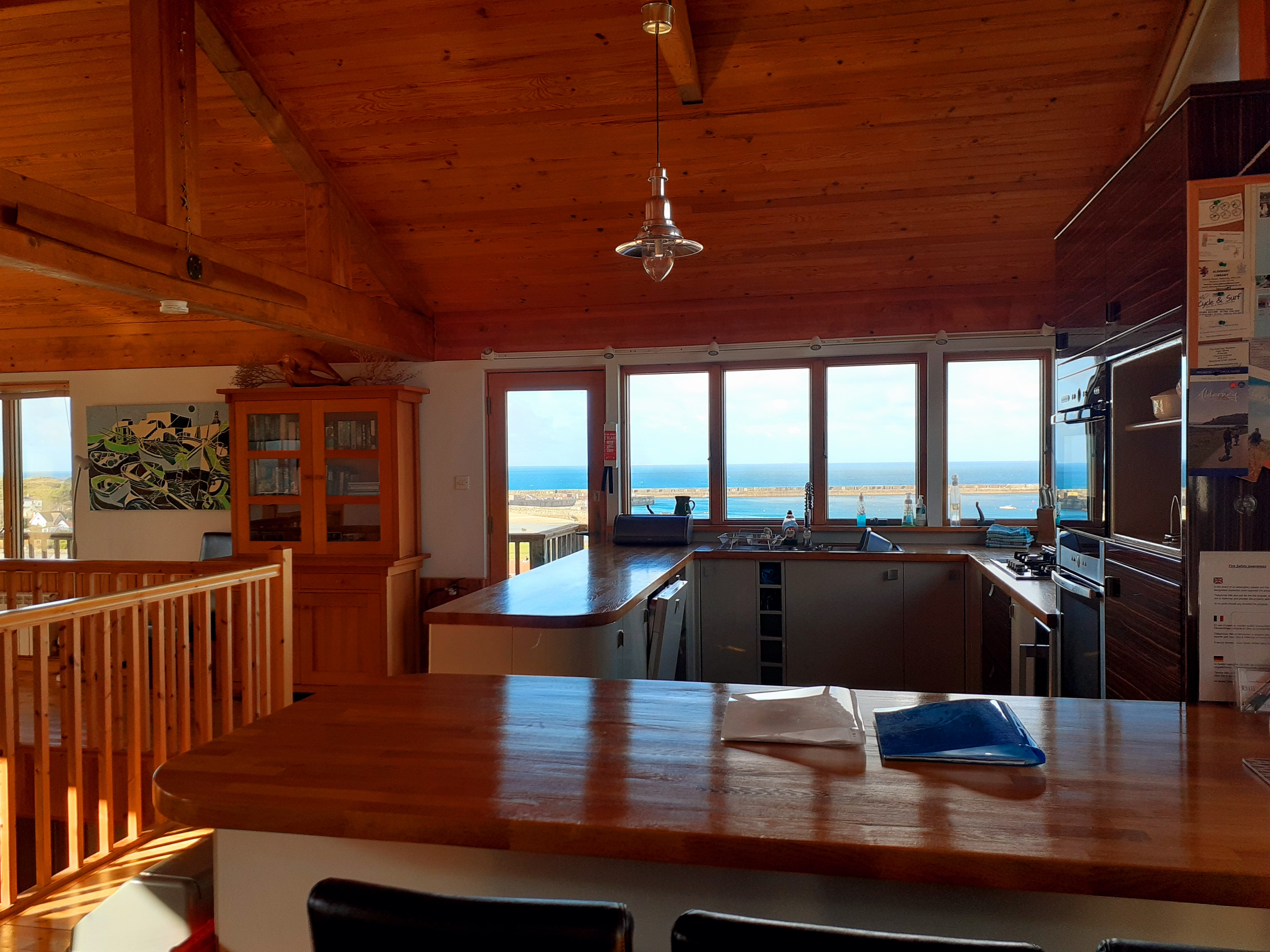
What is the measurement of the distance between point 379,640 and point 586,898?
4.05 m

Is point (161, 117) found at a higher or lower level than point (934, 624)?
higher

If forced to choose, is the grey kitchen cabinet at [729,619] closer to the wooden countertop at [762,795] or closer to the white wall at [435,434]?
the white wall at [435,434]

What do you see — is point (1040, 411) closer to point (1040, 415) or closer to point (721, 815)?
point (1040, 415)

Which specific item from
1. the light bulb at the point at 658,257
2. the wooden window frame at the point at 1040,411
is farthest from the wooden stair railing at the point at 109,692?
the wooden window frame at the point at 1040,411

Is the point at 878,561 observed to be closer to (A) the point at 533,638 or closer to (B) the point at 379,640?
(A) the point at 533,638

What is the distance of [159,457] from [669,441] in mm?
3568

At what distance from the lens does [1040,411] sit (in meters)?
4.84

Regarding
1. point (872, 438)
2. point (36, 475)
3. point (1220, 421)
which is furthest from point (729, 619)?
point (36, 475)

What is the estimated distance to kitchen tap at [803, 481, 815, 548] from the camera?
4.97 meters

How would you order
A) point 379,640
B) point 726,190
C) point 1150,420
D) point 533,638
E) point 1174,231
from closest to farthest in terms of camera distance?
point 1174,231 < point 1150,420 < point 533,638 < point 726,190 < point 379,640

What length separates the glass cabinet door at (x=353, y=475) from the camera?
16.7 ft

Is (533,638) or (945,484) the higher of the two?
(945,484)

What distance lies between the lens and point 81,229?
9.24 ft

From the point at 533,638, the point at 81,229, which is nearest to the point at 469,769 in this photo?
the point at 533,638
